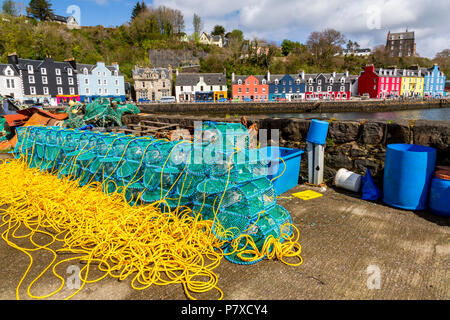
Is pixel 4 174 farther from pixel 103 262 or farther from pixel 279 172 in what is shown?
pixel 279 172

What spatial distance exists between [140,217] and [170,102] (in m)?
58.5

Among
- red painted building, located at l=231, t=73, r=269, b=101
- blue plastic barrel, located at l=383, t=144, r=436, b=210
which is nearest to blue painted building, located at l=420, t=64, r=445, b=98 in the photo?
red painted building, located at l=231, t=73, r=269, b=101

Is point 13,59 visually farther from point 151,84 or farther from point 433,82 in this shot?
point 433,82

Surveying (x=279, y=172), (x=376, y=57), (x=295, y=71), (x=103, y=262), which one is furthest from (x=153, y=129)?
(x=376, y=57)

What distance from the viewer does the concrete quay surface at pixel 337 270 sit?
2.72m

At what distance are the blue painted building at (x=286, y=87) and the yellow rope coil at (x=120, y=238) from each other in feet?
205

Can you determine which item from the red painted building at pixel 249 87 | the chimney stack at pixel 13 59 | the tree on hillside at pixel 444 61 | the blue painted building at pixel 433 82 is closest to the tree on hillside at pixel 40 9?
the chimney stack at pixel 13 59

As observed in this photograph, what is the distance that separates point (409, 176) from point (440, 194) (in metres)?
0.43

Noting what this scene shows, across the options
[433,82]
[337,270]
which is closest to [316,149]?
[337,270]

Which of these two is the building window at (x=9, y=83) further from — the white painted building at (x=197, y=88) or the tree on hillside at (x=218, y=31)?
the tree on hillside at (x=218, y=31)

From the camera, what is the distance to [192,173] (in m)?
4.23

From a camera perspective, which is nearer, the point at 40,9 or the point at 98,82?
the point at 98,82

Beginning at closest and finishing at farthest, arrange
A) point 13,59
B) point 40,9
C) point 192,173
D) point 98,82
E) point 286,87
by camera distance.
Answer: point 192,173
point 13,59
point 98,82
point 286,87
point 40,9
